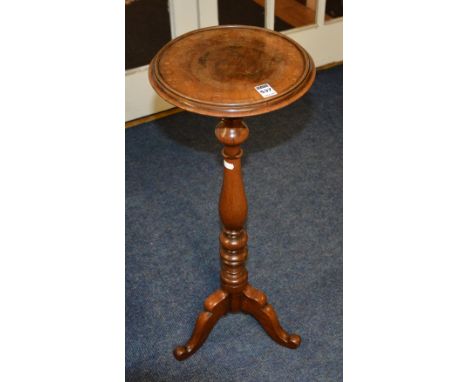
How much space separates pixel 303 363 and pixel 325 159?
1.06 meters

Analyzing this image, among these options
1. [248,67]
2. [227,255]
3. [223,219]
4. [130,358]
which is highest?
[248,67]

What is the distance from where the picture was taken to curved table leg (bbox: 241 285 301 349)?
6.79 ft

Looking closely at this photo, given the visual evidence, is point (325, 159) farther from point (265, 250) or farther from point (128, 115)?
point (128, 115)

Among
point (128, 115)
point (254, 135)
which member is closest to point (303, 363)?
point (254, 135)

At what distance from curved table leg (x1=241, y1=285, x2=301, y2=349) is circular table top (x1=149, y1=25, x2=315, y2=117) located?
28.2 inches

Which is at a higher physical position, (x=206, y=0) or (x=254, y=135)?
(x=206, y=0)

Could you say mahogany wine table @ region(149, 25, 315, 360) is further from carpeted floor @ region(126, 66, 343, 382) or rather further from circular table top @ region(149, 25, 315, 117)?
carpeted floor @ region(126, 66, 343, 382)

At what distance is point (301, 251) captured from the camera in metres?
2.45

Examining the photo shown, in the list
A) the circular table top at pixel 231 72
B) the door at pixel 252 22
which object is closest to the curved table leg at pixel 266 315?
the circular table top at pixel 231 72

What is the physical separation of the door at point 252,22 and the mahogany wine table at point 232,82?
1148 millimetres

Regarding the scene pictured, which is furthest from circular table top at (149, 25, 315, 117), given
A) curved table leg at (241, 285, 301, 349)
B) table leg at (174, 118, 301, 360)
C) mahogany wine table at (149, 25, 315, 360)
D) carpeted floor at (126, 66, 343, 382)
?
carpeted floor at (126, 66, 343, 382)

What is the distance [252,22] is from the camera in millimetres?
3250

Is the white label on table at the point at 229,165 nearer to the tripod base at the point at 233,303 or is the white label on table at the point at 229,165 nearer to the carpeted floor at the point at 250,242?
the tripod base at the point at 233,303

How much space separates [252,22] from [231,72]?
168cm
